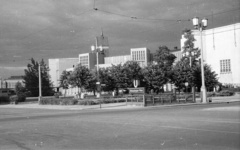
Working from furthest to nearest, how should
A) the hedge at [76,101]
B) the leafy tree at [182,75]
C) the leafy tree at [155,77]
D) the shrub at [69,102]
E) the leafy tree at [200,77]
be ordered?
the leafy tree at [200,77], the leafy tree at [182,75], the leafy tree at [155,77], the shrub at [69,102], the hedge at [76,101]

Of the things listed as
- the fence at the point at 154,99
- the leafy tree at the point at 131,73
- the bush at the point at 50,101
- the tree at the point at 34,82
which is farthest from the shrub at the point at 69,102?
the tree at the point at 34,82

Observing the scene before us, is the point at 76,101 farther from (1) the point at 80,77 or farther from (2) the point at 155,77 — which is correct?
(2) the point at 155,77

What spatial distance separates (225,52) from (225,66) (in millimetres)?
4128

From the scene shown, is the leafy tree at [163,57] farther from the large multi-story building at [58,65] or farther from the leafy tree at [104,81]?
the large multi-story building at [58,65]

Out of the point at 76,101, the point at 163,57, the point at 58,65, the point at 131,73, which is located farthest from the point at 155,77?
the point at 58,65

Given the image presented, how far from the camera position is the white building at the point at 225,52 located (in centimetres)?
9031

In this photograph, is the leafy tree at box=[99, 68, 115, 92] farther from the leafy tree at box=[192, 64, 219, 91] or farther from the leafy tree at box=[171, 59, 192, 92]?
the leafy tree at box=[192, 64, 219, 91]

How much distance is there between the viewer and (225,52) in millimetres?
94500

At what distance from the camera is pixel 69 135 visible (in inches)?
498

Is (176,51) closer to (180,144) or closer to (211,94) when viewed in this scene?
(211,94)

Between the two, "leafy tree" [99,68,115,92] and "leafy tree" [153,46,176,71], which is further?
"leafy tree" [99,68,115,92]

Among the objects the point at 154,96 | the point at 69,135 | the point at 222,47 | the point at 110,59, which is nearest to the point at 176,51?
the point at 110,59

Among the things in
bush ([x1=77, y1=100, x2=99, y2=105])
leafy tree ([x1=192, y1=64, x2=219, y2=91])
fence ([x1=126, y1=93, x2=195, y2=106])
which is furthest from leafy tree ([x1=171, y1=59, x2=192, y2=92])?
bush ([x1=77, y1=100, x2=99, y2=105])

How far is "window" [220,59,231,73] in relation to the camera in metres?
93.3
